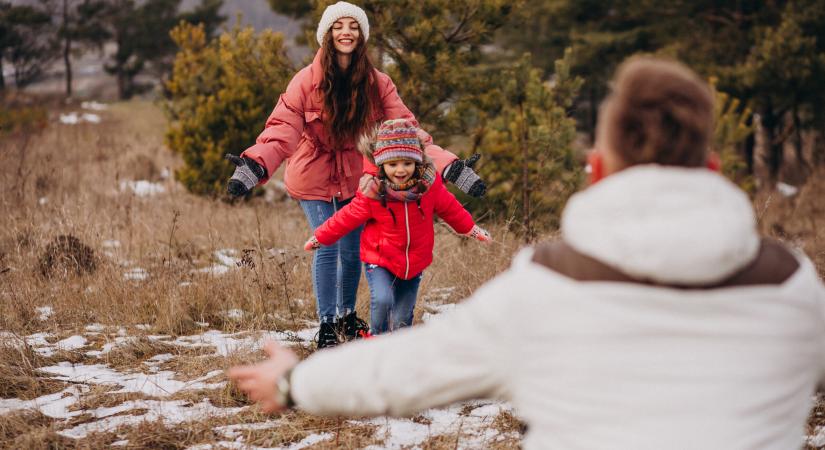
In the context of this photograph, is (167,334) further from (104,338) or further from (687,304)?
(687,304)

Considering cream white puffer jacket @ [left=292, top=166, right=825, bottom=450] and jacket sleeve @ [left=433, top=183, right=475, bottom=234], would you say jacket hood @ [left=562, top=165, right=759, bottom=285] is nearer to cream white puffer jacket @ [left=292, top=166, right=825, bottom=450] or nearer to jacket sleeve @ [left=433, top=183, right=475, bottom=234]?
cream white puffer jacket @ [left=292, top=166, right=825, bottom=450]

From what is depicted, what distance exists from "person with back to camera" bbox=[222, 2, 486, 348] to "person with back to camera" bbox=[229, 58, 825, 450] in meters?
2.40

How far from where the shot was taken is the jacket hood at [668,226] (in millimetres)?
1000

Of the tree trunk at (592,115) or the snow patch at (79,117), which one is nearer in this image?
the snow patch at (79,117)

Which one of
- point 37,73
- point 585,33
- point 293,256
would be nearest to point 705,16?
point 585,33

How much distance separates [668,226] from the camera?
3.28 feet

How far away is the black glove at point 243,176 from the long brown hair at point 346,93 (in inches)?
19.1

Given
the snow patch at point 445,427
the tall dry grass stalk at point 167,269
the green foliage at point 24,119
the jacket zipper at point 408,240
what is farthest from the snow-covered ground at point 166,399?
the green foliage at point 24,119

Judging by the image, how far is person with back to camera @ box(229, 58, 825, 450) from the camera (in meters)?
1.03

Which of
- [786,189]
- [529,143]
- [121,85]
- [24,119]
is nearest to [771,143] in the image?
[786,189]

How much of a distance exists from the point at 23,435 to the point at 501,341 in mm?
2303

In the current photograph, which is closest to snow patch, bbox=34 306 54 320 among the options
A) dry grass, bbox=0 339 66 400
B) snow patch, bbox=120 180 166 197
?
dry grass, bbox=0 339 66 400

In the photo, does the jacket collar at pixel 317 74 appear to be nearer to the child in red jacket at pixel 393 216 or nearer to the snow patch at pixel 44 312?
the child in red jacket at pixel 393 216

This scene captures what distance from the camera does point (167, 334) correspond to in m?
4.07
